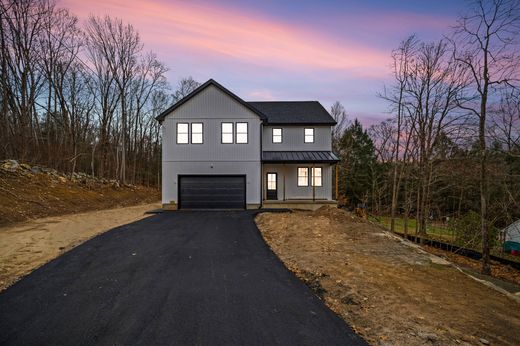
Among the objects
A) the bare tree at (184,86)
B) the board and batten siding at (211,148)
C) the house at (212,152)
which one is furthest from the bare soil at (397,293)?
the bare tree at (184,86)

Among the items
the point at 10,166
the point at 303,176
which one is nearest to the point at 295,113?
the point at 303,176

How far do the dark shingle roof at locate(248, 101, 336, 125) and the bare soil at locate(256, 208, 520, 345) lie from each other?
1110 centimetres

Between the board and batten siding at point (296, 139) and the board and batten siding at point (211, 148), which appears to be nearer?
the board and batten siding at point (211, 148)

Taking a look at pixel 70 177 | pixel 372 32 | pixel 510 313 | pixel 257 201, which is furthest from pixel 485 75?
pixel 70 177

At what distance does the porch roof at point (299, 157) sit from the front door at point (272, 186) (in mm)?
1403

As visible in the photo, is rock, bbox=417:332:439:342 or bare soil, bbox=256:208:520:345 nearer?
rock, bbox=417:332:439:342

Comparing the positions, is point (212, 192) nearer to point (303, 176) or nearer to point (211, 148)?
point (211, 148)

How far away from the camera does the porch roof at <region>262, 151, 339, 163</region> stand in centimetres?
1752

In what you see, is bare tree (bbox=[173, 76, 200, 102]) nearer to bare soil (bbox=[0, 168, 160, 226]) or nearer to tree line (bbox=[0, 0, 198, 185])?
tree line (bbox=[0, 0, 198, 185])

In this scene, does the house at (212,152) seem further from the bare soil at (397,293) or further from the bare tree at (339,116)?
the bare tree at (339,116)

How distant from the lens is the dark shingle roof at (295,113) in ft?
63.2

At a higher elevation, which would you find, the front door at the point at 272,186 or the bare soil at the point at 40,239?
the front door at the point at 272,186

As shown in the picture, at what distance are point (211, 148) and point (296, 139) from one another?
6.00 meters

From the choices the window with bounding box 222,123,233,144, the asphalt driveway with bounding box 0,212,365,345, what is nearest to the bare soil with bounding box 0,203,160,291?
the asphalt driveway with bounding box 0,212,365,345
